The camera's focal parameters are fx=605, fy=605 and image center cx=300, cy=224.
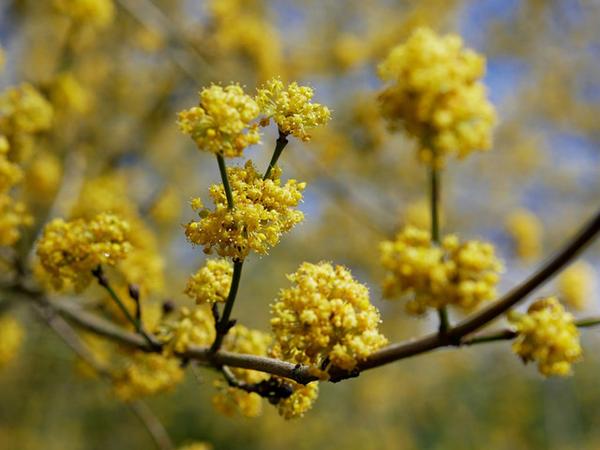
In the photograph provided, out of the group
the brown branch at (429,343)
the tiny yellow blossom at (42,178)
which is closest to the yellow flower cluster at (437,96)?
the brown branch at (429,343)

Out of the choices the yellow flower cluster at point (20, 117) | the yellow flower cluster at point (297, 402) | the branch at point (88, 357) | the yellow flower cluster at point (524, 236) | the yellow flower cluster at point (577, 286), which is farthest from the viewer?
the yellow flower cluster at point (524, 236)

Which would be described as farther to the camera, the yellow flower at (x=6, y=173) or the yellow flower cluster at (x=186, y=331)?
the yellow flower at (x=6, y=173)

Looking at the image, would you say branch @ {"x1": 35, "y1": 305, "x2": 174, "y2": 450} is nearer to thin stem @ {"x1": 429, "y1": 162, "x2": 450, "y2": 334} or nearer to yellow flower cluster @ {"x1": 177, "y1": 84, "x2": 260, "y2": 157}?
yellow flower cluster @ {"x1": 177, "y1": 84, "x2": 260, "y2": 157}

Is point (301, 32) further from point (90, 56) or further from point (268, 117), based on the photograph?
point (268, 117)

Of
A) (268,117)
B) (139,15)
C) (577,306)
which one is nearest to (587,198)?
(577,306)

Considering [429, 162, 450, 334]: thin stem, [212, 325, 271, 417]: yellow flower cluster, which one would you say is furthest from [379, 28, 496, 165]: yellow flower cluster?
[212, 325, 271, 417]: yellow flower cluster

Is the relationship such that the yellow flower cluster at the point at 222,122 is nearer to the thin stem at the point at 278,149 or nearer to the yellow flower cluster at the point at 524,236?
the thin stem at the point at 278,149
